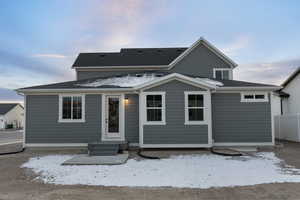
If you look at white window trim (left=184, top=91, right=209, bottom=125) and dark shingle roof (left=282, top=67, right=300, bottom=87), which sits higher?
dark shingle roof (left=282, top=67, right=300, bottom=87)

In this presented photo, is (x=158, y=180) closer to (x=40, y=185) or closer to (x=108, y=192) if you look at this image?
(x=108, y=192)

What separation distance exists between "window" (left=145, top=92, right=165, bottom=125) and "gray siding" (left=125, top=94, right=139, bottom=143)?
0.79 m

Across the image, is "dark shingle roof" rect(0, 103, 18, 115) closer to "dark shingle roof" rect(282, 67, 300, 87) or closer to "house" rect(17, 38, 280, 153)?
"house" rect(17, 38, 280, 153)

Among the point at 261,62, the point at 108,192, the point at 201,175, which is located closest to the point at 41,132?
the point at 108,192

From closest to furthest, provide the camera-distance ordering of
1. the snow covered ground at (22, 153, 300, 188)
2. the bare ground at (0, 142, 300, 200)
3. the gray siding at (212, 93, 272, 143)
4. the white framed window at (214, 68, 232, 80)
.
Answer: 1. the bare ground at (0, 142, 300, 200)
2. the snow covered ground at (22, 153, 300, 188)
3. the gray siding at (212, 93, 272, 143)
4. the white framed window at (214, 68, 232, 80)

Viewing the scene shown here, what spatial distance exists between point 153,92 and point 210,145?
12.0 feet

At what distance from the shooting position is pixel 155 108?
365 inches

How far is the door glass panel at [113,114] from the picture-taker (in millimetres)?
9922

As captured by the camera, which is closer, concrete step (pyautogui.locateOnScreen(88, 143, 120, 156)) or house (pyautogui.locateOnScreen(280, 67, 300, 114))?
concrete step (pyautogui.locateOnScreen(88, 143, 120, 156))

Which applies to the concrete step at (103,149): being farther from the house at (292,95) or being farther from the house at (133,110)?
the house at (292,95)

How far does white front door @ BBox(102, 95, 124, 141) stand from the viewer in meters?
9.82

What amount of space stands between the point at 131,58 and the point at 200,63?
5292 mm

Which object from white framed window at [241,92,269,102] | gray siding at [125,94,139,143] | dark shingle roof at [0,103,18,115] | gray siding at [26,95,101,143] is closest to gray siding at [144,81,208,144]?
gray siding at [125,94,139,143]

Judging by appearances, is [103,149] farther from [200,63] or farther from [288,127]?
[288,127]
